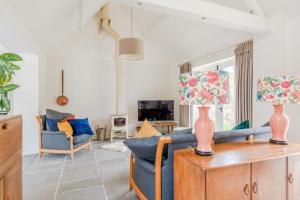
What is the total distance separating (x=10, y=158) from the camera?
1385 mm

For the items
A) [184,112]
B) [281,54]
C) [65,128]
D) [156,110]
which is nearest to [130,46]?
[65,128]

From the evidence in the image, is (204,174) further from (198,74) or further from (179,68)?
(179,68)

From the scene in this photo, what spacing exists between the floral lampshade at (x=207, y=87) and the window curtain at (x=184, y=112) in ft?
11.9

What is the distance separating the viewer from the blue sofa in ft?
5.08

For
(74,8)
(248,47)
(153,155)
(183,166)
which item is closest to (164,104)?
(248,47)

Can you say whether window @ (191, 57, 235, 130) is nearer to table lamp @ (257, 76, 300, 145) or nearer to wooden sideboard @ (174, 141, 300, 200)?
table lamp @ (257, 76, 300, 145)

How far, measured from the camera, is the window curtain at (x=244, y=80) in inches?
126

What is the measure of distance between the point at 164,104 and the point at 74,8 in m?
3.34

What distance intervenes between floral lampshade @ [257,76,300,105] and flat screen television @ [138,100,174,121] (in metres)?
Answer: 3.69

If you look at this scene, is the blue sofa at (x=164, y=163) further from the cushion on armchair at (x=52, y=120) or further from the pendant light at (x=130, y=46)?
the cushion on armchair at (x=52, y=120)

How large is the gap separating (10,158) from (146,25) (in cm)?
463

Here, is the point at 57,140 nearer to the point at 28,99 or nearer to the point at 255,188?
the point at 28,99

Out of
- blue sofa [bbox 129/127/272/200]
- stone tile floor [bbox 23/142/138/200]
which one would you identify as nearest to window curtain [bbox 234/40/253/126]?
blue sofa [bbox 129/127/272/200]

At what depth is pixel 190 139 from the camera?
5.21 ft
